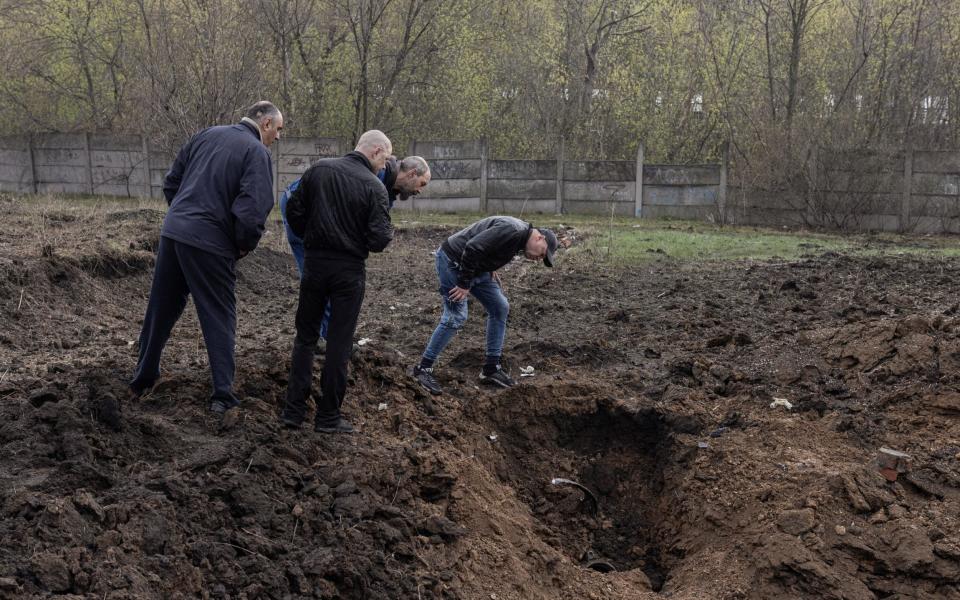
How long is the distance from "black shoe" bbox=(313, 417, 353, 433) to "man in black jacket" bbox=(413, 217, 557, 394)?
4.91 feet

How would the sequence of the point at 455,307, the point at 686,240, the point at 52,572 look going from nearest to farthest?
the point at 52,572 → the point at 455,307 → the point at 686,240

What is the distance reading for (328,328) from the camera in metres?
5.52

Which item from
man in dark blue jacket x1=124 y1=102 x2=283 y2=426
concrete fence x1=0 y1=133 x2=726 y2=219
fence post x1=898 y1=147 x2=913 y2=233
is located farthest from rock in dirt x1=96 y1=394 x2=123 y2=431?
fence post x1=898 y1=147 x2=913 y2=233

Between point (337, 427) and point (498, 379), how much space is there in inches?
86.0

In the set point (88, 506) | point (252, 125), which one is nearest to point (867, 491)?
point (88, 506)

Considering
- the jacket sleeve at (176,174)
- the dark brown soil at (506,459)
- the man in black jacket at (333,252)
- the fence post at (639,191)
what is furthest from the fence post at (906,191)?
the jacket sleeve at (176,174)

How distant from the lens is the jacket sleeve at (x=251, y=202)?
5.47 m

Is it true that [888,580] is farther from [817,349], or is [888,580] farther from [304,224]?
[304,224]

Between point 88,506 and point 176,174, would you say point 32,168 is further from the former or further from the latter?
point 88,506

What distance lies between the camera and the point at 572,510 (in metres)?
6.32

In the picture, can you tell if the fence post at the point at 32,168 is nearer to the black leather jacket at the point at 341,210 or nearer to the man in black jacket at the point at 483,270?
the man in black jacket at the point at 483,270

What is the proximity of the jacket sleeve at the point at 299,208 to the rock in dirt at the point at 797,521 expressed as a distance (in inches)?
133

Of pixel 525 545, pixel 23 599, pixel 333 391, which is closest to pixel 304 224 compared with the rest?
pixel 333 391

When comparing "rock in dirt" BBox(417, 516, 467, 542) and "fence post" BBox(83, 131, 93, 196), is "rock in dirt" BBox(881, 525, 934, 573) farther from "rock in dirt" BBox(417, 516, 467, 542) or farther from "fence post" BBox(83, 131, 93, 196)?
"fence post" BBox(83, 131, 93, 196)
